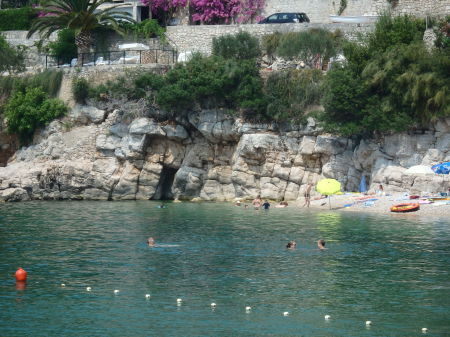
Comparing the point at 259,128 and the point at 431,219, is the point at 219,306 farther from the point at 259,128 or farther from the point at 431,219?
the point at 259,128

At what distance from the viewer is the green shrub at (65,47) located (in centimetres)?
5953

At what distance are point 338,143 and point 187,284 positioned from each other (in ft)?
75.0

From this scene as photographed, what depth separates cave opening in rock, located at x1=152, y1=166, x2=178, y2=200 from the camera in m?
53.0

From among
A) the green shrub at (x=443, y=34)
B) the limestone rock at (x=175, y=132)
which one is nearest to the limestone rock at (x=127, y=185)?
the limestone rock at (x=175, y=132)

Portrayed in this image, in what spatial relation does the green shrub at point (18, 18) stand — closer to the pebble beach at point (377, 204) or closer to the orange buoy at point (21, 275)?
the pebble beach at point (377, 204)

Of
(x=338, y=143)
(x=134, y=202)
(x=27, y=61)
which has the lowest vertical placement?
(x=134, y=202)

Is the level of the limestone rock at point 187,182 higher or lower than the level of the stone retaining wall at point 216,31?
lower

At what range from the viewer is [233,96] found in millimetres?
51688

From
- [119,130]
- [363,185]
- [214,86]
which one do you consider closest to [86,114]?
[119,130]

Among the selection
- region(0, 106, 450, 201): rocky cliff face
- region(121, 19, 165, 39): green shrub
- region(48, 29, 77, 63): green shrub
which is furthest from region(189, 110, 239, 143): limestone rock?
region(48, 29, 77, 63): green shrub

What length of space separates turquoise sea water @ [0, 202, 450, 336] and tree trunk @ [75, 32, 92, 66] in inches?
632

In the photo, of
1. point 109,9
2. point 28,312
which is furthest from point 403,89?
point 28,312

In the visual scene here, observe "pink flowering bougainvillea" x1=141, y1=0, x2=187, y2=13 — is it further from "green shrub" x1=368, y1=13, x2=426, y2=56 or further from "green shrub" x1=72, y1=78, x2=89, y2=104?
"green shrub" x1=368, y1=13, x2=426, y2=56

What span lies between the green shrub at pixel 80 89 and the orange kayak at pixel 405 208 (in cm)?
2045
